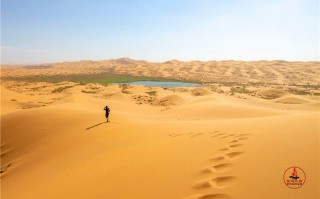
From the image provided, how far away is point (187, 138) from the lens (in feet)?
23.5

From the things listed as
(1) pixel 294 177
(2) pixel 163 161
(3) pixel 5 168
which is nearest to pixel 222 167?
(1) pixel 294 177

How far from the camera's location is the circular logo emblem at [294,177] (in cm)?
350

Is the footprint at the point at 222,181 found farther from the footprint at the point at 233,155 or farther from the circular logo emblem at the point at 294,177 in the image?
the footprint at the point at 233,155

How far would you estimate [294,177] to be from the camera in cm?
367

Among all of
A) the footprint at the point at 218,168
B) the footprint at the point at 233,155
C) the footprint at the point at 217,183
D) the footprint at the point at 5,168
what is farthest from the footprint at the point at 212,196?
the footprint at the point at 5,168

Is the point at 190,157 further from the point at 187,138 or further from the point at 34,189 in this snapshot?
the point at 34,189

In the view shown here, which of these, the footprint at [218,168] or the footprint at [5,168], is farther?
the footprint at [5,168]

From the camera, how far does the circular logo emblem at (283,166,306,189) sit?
3.50 m

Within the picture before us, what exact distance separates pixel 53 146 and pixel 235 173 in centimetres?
834

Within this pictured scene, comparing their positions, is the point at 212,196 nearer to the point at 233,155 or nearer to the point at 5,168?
the point at 233,155

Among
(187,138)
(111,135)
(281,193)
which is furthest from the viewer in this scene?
(111,135)

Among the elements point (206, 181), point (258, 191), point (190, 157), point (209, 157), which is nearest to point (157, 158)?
point (190, 157)

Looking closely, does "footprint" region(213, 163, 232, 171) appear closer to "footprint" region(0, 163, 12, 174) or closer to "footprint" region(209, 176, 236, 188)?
"footprint" region(209, 176, 236, 188)

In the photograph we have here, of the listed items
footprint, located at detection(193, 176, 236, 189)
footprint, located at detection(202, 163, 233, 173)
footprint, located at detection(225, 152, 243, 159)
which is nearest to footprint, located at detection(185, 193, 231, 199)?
footprint, located at detection(193, 176, 236, 189)
